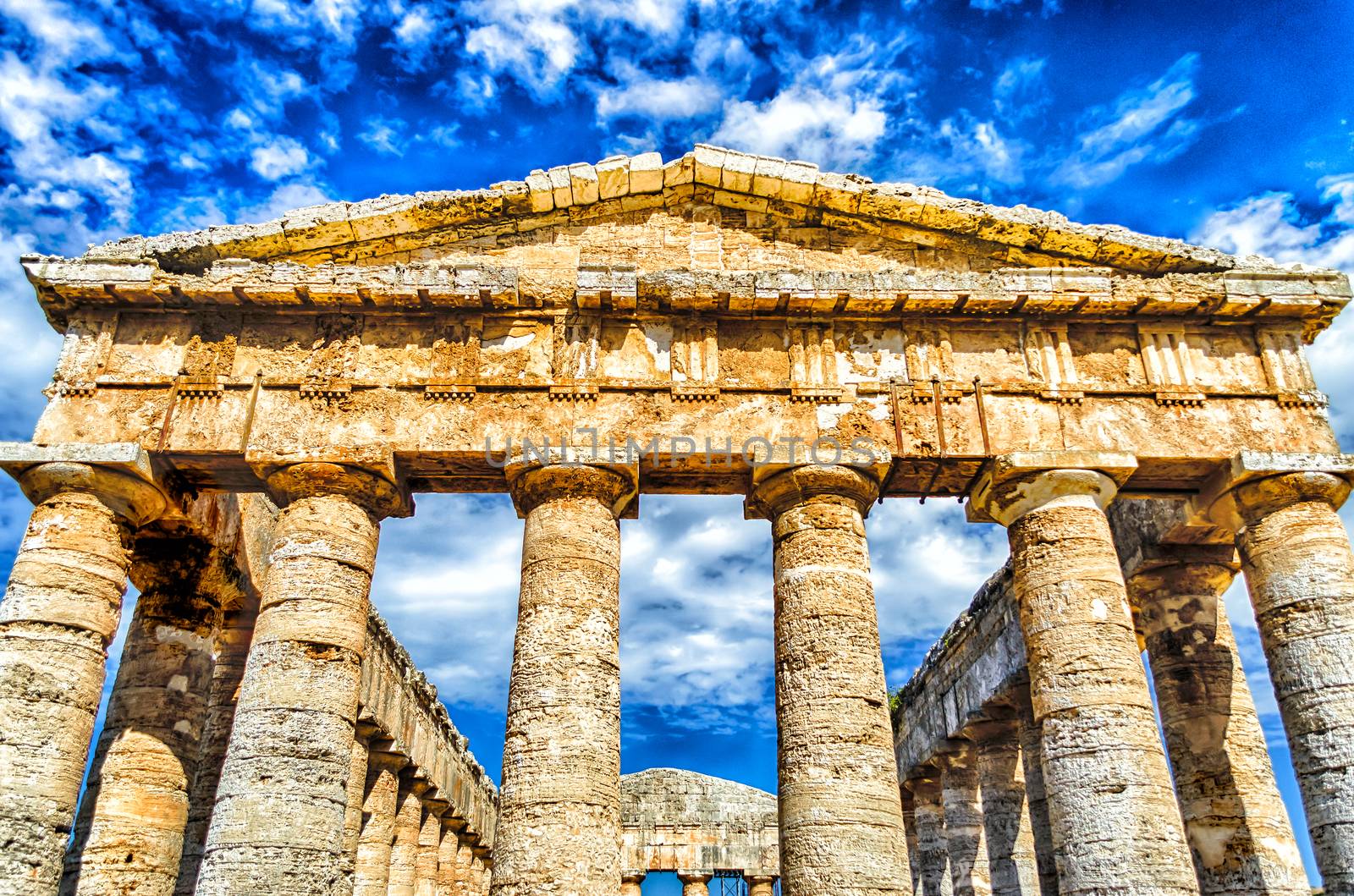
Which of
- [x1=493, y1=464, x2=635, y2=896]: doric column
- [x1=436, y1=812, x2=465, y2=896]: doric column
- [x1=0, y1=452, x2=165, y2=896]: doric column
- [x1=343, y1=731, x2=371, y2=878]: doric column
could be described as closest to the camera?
[x1=493, y1=464, x2=635, y2=896]: doric column

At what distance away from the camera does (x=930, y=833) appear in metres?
20.0

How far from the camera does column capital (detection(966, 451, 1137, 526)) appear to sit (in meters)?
11.4

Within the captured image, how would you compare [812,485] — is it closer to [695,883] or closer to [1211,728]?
[1211,728]

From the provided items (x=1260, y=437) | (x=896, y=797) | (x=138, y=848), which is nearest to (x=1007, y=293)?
(x=1260, y=437)

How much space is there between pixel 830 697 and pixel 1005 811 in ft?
26.6

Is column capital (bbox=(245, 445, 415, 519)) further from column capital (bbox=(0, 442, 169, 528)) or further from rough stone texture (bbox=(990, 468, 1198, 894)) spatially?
rough stone texture (bbox=(990, 468, 1198, 894))

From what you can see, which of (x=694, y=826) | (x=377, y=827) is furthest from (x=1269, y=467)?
(x=694, y=826)

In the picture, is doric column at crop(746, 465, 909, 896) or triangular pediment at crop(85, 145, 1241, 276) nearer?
doric column at crop(746, 465, 909, 896)

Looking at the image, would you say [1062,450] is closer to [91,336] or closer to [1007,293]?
[1007,293]

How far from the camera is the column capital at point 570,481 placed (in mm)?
11250

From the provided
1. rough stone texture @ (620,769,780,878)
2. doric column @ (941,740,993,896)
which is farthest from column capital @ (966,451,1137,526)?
rough stone texture @ (620,769,780,878)

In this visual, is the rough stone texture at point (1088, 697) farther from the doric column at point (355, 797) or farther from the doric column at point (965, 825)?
the doric column at point (355, 797)

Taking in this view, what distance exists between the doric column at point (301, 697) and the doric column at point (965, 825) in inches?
452

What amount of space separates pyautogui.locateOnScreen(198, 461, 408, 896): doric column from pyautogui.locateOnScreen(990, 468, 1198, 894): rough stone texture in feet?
23.8
